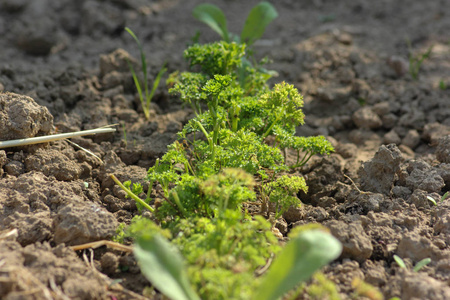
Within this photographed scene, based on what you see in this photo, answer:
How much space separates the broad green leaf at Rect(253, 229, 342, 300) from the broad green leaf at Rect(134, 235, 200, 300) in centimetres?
28

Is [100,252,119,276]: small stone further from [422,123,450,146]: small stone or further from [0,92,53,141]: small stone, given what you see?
[422,123,450,146]: small stone

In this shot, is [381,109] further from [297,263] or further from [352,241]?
[297,263]

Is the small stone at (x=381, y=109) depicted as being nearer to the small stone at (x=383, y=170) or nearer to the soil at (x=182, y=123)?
the soil at (x=182, y=123)

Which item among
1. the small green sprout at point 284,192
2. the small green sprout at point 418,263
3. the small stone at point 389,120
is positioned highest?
the small stone at point 389,120

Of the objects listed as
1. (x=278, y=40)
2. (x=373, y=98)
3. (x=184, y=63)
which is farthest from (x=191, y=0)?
(x=373, y=98)

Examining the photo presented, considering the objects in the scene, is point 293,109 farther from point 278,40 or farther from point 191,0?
point 191,0

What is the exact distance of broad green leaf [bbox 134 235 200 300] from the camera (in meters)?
1.68

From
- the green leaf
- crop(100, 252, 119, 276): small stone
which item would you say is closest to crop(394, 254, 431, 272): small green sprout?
the green leaf

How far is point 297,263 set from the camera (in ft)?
5.59

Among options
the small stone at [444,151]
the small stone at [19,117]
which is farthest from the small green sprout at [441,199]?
the small stone at [19,117]

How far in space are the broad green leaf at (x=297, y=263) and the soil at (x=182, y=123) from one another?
1.53 feet

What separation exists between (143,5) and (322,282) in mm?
4387

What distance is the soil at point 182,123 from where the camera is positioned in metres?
2.17

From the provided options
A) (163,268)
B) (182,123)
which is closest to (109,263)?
(163,268)
